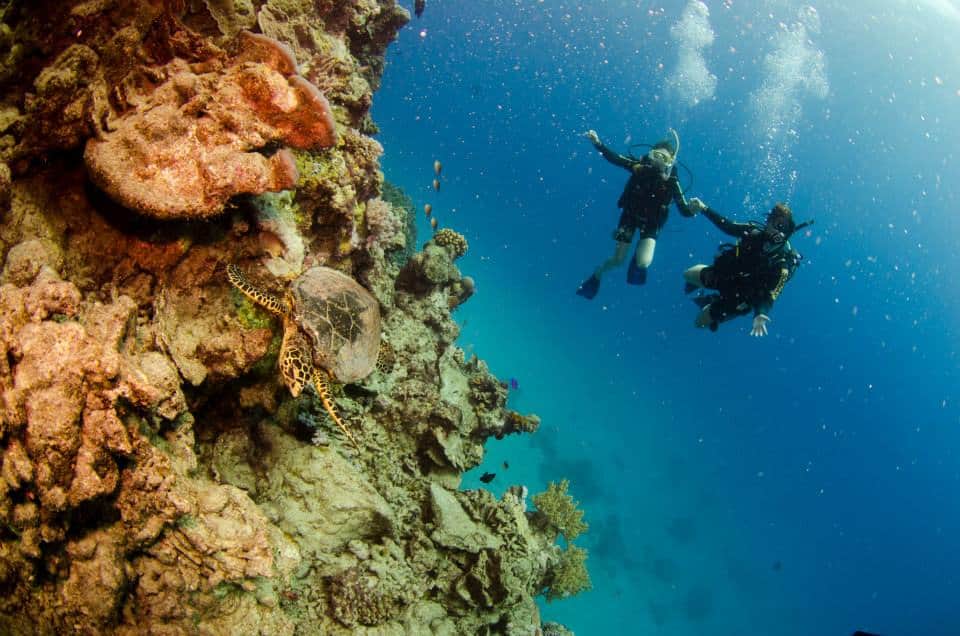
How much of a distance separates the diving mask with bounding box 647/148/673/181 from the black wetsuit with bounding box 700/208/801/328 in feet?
6.12

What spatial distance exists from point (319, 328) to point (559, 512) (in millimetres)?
6241

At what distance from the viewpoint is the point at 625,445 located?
41.7 m

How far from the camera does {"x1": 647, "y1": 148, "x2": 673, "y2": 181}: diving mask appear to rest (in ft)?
38.2

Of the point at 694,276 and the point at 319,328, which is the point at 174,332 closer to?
the point at 319,328

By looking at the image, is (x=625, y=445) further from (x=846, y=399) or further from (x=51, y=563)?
(x=846, y=399)

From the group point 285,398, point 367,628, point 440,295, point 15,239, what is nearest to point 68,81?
point 15,239

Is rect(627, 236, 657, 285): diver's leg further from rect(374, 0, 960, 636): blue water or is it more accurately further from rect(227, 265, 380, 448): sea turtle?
rect(374, 0, 960, 636): blue water

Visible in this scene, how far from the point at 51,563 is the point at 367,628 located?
284cm

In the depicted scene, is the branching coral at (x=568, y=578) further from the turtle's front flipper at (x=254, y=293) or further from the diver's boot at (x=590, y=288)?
the diver's boot at (x=590, y=288)

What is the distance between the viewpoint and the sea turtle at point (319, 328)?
11.0 ft

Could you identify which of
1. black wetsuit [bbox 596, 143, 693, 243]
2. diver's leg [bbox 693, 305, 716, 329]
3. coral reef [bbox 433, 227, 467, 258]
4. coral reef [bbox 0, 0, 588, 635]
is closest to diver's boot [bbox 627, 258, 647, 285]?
black wetsuit [bbox 596, 143, 693, 243]

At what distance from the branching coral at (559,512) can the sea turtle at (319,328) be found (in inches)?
211

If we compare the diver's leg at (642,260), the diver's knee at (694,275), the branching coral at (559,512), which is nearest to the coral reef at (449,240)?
the branching coral at (559,512)

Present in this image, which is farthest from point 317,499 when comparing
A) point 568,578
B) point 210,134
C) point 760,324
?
point 760,324
